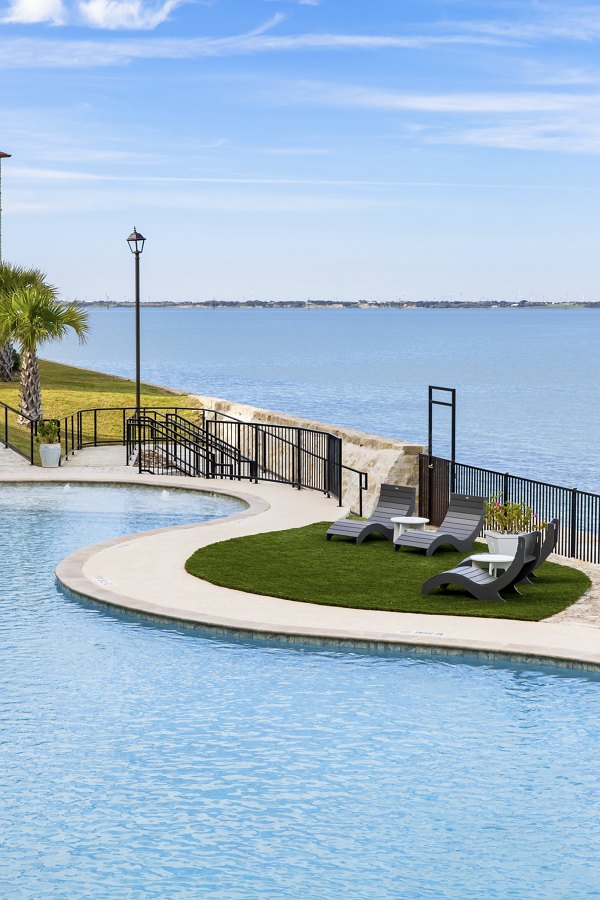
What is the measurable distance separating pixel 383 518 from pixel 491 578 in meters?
4.54

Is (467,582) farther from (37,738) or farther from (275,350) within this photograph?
(275,350)

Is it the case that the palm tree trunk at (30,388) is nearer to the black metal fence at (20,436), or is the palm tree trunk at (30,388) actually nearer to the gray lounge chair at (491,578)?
the black metal fence at (20,436)

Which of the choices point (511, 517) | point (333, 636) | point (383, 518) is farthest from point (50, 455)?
point (333, 636)

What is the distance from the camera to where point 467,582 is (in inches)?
567

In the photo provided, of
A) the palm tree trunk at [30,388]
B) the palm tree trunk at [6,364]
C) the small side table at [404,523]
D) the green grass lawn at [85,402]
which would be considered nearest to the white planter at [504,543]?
the small side table at [404,523]

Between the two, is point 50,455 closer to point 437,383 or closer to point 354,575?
point 354,575

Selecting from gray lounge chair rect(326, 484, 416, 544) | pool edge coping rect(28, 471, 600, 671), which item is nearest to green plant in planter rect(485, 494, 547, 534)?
gray lounge chair rect(326, 484, 416, 544)

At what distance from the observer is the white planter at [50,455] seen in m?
27.3

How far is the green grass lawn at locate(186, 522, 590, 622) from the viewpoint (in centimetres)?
1404

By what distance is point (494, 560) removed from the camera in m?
15.0

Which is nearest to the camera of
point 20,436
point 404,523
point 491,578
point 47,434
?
point 491,578

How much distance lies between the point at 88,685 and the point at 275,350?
17553 cm

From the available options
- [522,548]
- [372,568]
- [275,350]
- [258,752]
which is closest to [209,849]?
[258,752]

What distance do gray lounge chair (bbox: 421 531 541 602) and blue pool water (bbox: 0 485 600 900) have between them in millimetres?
2569
